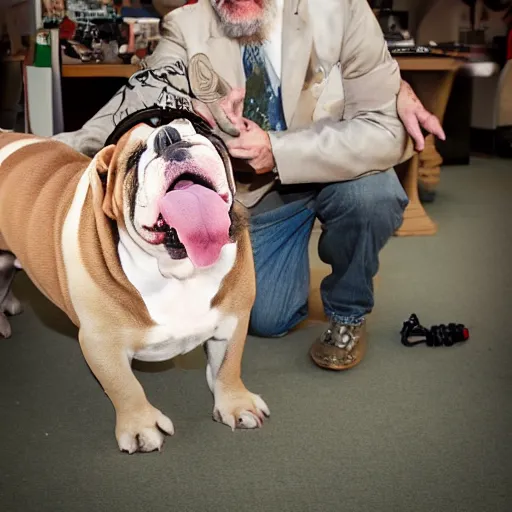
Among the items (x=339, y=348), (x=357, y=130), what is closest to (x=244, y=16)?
(x=357, y=130)

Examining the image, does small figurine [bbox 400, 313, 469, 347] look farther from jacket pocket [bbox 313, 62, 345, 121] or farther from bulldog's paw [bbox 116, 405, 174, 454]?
bulldog's paw [bbox 116, 405, 174, 454]

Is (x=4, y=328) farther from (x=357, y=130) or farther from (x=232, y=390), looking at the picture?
(x=357, y=130)

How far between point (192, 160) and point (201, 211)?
2.5 inches

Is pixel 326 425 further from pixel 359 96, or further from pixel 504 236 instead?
pixel 504 236

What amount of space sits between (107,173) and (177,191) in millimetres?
118

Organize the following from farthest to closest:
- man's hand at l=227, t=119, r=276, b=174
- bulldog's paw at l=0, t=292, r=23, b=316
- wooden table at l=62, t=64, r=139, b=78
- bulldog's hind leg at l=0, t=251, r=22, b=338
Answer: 1. wooden table at l=62, t=64, r=139, b=78
2. bulldog's paw at l=0, t=292, r=23, b=316
3. bulldog's hind leg at l=0, t=251, r=22, b=338
4. man's hand at l=227, t=119, r=276, b=174

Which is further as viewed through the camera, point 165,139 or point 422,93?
point 422,93

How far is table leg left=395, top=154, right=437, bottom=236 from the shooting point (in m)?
2.33

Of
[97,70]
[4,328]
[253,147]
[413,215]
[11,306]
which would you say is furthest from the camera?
[413,215]

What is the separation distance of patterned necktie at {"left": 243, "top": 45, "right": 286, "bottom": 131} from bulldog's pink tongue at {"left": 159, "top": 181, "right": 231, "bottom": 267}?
480mm

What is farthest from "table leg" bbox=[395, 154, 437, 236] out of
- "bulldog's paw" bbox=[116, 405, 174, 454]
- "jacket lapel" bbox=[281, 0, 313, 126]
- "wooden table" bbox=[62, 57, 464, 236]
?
"bulldog's paw" bbox=[116, 405, 174, 454]

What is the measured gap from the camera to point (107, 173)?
0.92 metres

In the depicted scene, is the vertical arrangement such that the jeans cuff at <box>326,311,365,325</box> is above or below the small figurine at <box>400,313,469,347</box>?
above

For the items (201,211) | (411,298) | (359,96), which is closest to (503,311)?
(411,298)
